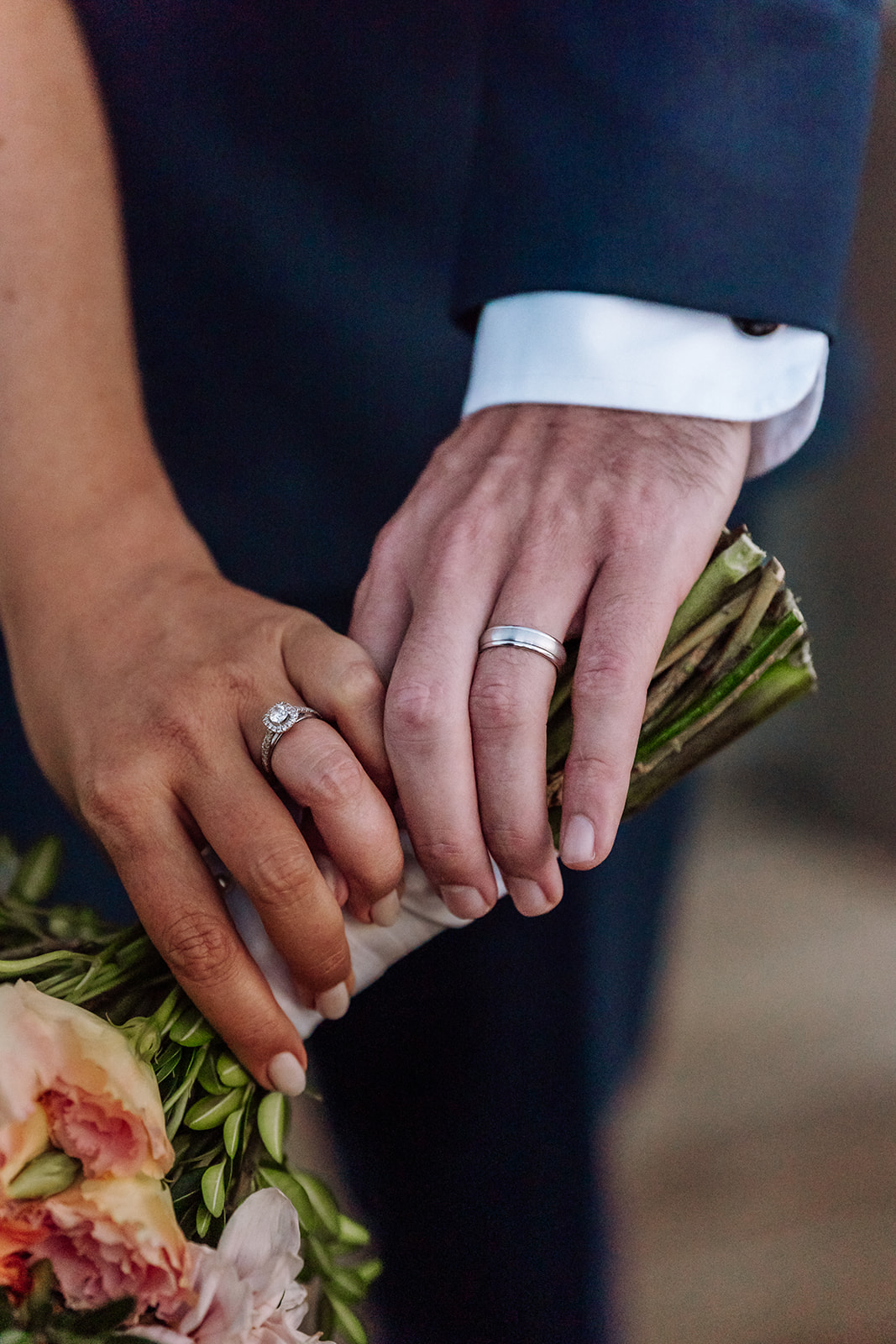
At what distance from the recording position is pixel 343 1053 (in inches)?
18.0

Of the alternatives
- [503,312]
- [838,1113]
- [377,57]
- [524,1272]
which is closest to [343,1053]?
[524,1272]

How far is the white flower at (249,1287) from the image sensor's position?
0.92 feet

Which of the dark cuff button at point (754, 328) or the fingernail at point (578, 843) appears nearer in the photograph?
the fingernail at point (578, 843)

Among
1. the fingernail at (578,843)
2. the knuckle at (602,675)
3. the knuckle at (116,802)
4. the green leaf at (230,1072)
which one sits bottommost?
the green leaf at (230,1072)

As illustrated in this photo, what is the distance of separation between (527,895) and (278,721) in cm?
12

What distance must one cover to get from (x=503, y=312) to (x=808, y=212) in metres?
0.15

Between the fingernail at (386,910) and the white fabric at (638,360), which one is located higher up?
the white fabric at (638,360)

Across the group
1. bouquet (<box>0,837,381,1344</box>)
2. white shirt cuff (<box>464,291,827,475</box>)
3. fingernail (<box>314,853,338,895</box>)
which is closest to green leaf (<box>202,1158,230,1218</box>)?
bouquet (<box>0,837,381,1344</box>)

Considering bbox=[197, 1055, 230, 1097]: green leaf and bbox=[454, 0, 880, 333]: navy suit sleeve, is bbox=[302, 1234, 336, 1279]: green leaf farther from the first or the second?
bbox=[454, 0, 880, 333]: navy suit sleeve

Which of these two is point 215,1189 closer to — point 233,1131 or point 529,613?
point 233,1131

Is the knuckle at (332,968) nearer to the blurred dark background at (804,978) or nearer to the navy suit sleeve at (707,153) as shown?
the blurred dark background at (804,978)

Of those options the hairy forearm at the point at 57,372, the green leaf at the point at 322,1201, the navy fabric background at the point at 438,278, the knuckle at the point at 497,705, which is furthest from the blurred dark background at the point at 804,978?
the hairy forearm at the point at 57,372

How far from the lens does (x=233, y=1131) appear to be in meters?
0.34

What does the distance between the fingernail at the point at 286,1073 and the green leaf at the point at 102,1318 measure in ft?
0.33
